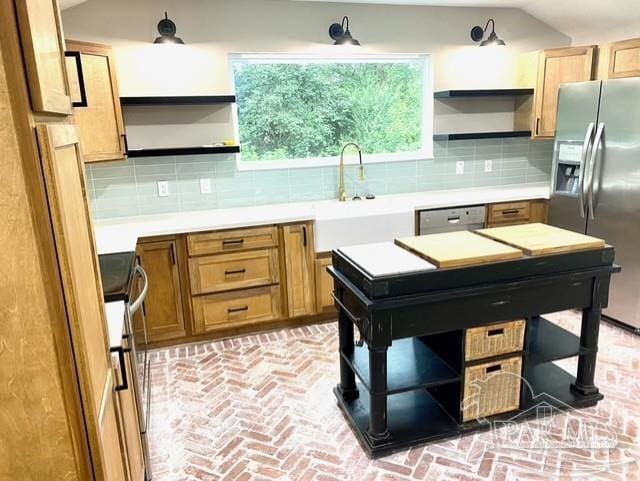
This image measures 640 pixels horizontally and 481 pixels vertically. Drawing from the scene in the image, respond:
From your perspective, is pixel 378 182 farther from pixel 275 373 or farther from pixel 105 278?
pixel 105 278

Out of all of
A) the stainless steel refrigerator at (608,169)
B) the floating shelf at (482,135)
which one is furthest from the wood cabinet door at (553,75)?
the stainless steel refrigerator at (608,169)

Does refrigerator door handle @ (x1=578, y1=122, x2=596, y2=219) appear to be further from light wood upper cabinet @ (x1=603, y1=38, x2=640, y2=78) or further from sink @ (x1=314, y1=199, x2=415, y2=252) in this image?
sink @ (x1=314, y1=199, x2=415, y2=252)

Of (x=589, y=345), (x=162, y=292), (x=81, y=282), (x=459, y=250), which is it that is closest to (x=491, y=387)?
(x=589, y=345)

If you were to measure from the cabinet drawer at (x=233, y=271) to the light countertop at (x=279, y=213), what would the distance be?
0.24m

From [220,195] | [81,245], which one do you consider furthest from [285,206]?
[81,245]

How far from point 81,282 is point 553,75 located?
4.29 meters

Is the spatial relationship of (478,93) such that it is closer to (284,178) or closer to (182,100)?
(284,178)

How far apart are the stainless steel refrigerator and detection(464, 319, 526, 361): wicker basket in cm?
160

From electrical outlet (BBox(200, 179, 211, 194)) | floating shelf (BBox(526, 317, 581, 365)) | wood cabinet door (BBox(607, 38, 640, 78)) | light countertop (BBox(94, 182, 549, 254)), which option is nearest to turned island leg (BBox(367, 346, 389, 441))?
floating shelf (BBox(526, 317, 581, 365))

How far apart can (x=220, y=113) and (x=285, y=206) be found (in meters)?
0.92

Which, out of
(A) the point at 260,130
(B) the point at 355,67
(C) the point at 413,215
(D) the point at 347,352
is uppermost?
(B) the point at 355,67

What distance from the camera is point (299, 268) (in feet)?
12.0

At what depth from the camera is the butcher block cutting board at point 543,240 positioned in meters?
2.29

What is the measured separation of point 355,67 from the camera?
166 inches
